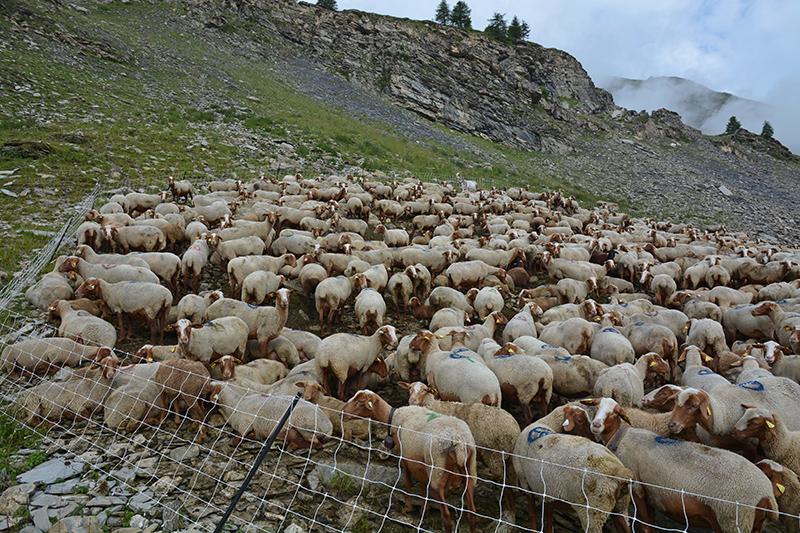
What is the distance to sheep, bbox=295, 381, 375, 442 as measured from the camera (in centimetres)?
676

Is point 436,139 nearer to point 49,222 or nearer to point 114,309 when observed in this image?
point 49,222

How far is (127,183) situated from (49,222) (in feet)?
17.6

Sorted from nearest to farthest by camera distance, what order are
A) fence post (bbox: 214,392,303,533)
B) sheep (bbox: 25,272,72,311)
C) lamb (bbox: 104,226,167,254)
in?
fence post (bbox: 214,392,303,533), sheep (bbox: 25,272,72,311), lamb (bbox: 104,226,167,254)

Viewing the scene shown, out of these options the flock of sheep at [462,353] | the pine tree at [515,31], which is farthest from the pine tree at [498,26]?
the flock of sheep at [462,353]

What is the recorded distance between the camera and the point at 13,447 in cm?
618

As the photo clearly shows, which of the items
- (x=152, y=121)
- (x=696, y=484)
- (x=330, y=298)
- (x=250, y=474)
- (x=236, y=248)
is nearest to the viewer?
(x=250, y=474)

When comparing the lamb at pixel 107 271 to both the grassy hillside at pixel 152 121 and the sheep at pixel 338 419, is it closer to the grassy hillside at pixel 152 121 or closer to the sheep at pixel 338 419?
the grassy hillside at pixel 152 121

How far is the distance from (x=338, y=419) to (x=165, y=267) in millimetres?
7422

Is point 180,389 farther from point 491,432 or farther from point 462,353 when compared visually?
point 491,432

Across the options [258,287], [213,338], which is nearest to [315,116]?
[258,287]

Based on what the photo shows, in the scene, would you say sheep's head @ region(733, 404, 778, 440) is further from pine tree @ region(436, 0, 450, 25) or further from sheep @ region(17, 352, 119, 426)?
pine tree @ region(436, 0, 450, 25)

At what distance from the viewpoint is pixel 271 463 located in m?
6.25

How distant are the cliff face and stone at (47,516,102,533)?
1970 inches

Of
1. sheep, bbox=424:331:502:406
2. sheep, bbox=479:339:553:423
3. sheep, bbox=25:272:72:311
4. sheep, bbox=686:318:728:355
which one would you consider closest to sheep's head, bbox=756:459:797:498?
sheep, bbox=479:339:553:423
